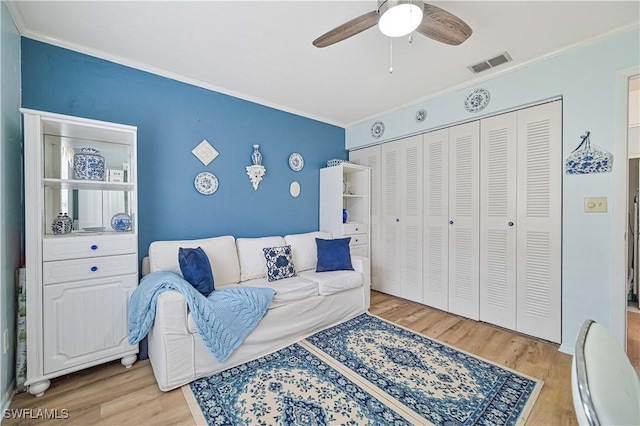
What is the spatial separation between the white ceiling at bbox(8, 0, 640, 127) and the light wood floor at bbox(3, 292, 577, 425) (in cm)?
248

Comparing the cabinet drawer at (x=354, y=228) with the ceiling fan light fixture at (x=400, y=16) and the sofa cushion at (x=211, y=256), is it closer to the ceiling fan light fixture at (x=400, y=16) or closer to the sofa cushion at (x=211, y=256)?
the sofa cushion at (x=211, y=256)

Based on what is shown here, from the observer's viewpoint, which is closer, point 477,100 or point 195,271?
point 195,271

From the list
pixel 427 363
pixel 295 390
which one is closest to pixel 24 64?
pixel 295 390

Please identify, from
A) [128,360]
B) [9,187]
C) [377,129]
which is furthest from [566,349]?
[9,187]

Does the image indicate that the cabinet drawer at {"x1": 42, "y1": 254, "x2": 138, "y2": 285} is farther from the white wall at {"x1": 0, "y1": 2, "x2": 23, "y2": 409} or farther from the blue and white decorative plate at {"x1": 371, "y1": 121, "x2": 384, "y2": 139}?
the blue and white decorative plate at {"x1": 371, "y1": 121, "x2": 384, "y2": 139}

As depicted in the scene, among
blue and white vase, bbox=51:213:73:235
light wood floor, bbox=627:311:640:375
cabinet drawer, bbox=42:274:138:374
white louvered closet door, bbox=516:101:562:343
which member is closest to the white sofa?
cabinet drawer, bbox=42:274:138:374

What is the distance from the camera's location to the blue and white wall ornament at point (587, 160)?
2020mm

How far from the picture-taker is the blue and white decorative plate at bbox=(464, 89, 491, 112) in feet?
8.71

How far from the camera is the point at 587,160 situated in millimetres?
2104

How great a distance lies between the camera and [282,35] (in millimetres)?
1984

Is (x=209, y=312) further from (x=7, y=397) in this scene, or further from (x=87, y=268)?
(x=7, y=397)

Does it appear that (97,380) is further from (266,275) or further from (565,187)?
(565,187)

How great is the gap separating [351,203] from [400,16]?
9.05 feet

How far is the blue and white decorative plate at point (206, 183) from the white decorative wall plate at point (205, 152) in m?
0.13
